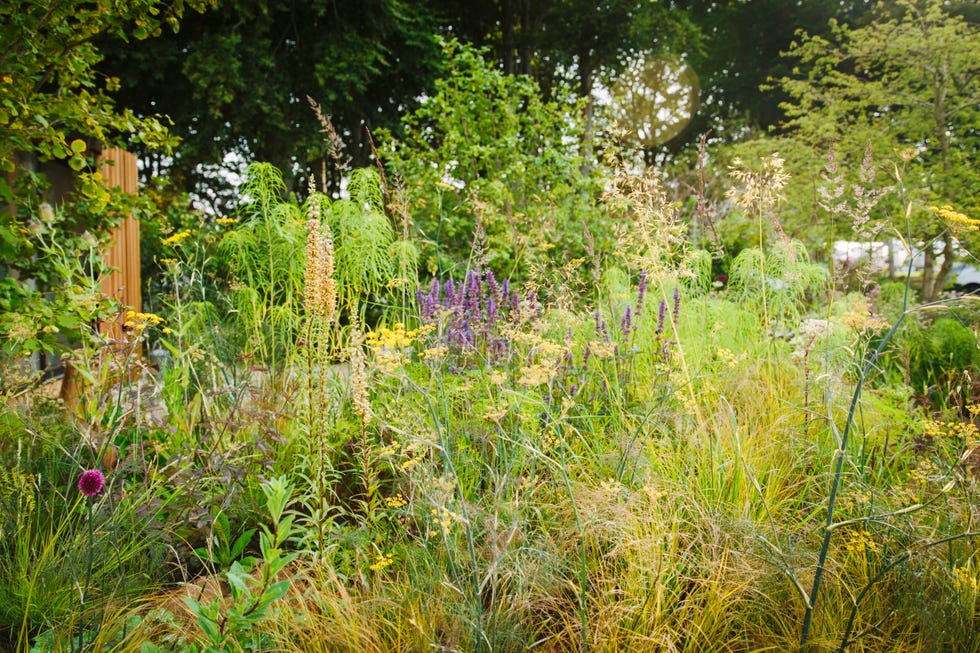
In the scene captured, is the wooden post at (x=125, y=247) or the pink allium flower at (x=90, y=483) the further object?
the wooden post at (x=125, y=247)

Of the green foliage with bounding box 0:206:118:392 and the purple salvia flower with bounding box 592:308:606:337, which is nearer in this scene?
the green foliage with bounding box 0:206:118:392

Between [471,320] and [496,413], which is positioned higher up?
[471,320]

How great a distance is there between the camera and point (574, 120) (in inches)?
310

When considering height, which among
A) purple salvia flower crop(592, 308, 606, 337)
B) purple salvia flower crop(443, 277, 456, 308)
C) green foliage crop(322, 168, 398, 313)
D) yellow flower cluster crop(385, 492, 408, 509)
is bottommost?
yellow flower cluster crop(385, 492, 408, 509)

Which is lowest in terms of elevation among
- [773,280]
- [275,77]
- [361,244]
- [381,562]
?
[381,562]

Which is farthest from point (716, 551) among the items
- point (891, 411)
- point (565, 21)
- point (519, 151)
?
point (565, 21)

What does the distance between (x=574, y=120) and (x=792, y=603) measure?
6952 millimetres

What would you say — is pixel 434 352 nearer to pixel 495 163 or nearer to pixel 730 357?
pixel 730 357

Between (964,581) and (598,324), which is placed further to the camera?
(598,324)

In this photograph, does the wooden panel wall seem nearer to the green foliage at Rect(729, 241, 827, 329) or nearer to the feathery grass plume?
the feathery grass plume

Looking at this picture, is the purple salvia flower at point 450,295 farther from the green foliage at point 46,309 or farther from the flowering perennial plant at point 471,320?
the green foliage at point 46,309

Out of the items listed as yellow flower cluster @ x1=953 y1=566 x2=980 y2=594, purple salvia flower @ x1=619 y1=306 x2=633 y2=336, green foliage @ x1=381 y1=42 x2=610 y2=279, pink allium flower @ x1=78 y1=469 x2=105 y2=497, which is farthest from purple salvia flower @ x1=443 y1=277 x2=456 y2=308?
green foliage @ x1=381 y1=42 x2=610 y2=279

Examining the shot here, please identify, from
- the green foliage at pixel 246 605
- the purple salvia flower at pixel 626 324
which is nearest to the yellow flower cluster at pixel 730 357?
the purple salvia flower at pixel 626 324

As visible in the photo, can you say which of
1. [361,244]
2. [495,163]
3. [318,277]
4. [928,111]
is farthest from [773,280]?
[928,111]
